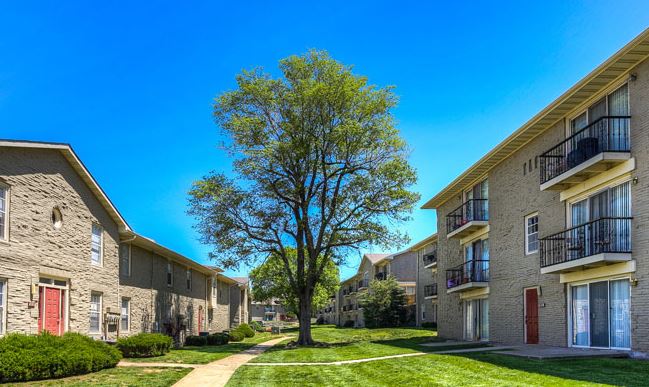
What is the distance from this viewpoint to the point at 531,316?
22.0m

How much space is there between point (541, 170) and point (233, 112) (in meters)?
16.2

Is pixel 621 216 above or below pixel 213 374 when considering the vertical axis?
above

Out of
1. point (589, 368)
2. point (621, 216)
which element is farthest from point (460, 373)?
point (621, 216)

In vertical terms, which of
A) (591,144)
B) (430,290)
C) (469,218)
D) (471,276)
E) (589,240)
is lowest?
(430,290)

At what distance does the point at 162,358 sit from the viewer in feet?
70.3

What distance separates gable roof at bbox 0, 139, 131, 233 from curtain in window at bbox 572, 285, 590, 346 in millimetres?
16307

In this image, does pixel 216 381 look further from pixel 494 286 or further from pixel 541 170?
pixel 494 286

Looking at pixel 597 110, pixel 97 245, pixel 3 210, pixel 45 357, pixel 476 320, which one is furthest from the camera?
pixel 476 320

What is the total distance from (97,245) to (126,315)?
4.43 meters

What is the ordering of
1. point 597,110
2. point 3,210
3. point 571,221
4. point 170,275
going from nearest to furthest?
point 3,210 < point 597,110 < point 571,221 < point 170,275

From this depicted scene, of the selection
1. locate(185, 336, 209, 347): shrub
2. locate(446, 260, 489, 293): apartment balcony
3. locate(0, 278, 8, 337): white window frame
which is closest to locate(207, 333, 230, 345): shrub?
locate(185, 336, 209, 347): shrub

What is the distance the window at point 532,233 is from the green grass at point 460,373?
215 inches

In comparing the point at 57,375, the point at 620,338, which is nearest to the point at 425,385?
the point at 620,338

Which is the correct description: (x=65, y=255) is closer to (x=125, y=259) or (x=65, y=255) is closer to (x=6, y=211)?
(x=6, y=211)
